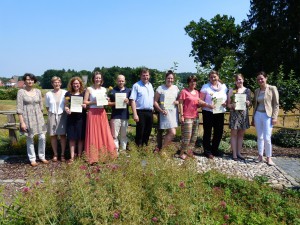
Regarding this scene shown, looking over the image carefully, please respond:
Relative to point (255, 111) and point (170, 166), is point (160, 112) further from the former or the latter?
point (170, 166)

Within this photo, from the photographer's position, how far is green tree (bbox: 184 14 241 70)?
132 feet

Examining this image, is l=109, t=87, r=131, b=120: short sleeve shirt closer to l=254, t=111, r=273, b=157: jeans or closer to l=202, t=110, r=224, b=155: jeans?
l=202, t=110, r=224, b=155: jeans

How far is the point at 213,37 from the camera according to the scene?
40562mm

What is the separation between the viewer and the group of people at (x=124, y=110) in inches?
258

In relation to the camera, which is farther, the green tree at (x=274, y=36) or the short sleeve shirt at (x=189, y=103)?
the green tree at (x=274, y=36)

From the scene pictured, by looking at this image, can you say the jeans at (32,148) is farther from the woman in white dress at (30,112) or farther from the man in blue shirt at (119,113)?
the man in blue shirt at (119,113)

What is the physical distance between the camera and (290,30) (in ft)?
80.6

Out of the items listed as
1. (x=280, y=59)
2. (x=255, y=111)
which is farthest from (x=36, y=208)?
(x=280, y=59)

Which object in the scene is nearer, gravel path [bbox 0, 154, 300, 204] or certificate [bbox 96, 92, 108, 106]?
gravel path [bbox 0, 154, 300, 204]

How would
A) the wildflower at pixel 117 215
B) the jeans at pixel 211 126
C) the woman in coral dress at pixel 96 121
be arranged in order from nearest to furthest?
the wildflower at pixel 117 215
the woman in coral dress at pixel 96 121
the jeans at pixel 211 126

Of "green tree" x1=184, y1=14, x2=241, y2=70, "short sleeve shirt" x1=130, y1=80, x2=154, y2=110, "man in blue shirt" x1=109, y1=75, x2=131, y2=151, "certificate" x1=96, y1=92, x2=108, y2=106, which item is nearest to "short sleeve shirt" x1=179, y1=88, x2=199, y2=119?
"short sleeve shirt" x1=130, y1=80, x2=154, y2=110

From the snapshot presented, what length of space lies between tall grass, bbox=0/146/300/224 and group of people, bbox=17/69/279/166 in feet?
6.92

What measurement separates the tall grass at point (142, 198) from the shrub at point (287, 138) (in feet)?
15.9

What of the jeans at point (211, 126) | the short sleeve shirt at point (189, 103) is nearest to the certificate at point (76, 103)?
the short sleeve shirt at point (189, 103)
